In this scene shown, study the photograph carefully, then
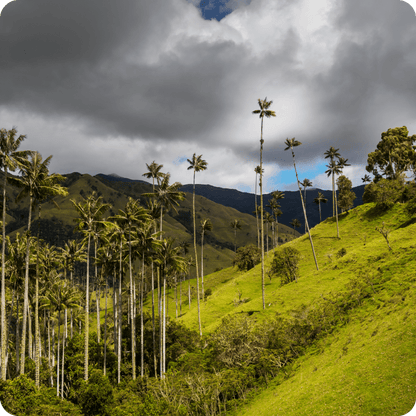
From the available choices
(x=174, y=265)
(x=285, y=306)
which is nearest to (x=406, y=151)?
(x=285, y=306)

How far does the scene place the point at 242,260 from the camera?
322 ft

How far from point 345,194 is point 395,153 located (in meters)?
20.8

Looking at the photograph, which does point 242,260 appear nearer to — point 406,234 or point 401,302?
point 406,234

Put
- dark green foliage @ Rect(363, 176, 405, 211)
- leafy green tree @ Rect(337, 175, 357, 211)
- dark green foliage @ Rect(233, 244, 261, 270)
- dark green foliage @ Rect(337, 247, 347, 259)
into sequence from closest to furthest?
dark green foliage @ Rect(337, 247, 347, 259), dark green foliage @ Rect(363, 176, 405, 211), dark green foliage @ Rect(233, 244, 261, 270), leafy green tree @ Rect(337, 175, 357, 211)

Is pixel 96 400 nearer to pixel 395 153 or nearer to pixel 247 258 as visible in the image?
pixel 247 258

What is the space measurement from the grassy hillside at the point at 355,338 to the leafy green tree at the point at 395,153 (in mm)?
43576

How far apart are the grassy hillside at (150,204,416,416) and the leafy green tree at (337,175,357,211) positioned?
41.4 metres

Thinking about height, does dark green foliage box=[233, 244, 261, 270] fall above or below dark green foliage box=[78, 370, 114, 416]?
above

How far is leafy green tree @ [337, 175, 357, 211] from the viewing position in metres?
104

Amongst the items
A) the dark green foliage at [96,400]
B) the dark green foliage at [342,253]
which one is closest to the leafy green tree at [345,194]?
the dark green foliage at [342,253]

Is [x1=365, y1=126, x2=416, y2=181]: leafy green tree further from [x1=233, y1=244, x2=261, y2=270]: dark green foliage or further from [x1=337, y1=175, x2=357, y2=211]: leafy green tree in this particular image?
[x1=233, y1=244, x2=261, y2=270]: dark green foliage

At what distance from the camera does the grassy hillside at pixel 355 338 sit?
20.4 meters

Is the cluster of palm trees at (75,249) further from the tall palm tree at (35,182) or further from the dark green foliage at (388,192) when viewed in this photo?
the dark green foliage at (388,192)

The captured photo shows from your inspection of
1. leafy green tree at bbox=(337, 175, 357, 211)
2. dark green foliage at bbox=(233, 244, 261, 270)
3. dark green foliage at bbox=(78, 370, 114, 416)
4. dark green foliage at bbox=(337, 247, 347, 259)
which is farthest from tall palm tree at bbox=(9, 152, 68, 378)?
leafy green tree at bbox=(337, 175, 357, 211)
